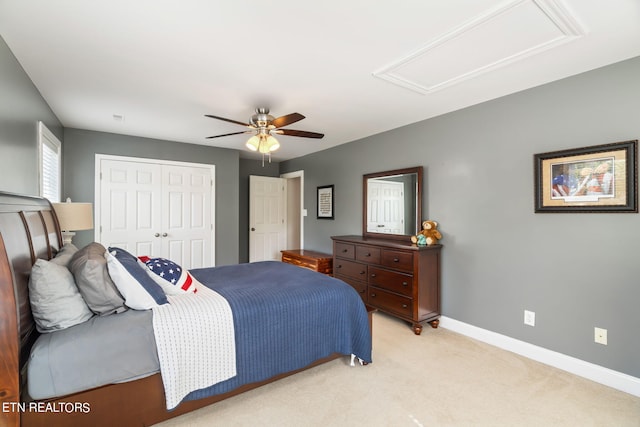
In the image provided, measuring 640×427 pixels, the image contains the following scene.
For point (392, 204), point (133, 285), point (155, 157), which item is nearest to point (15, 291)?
point (133, 285)

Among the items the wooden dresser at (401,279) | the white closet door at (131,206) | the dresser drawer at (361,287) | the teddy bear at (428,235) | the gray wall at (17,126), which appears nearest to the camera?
the gray wall at (17,126)

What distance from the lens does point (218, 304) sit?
6.21ft

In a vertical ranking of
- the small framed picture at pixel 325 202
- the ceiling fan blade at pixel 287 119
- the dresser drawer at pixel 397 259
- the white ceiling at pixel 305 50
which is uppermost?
the white ceiling at pixel 305 50

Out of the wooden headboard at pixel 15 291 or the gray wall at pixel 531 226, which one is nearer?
the wooden headboard at pixel 15 291

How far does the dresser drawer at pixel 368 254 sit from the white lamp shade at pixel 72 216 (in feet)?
9.57

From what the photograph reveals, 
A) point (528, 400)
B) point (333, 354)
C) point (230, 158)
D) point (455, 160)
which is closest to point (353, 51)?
point (455, 160)

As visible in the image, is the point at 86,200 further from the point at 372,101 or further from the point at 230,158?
the point at 372,101

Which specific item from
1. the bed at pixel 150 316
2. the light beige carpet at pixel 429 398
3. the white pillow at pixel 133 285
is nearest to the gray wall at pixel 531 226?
the light beige carpet at pixel 429 398

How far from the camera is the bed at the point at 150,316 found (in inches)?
50.3

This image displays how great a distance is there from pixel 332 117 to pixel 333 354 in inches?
99.4

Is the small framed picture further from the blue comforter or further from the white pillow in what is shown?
the white pillow

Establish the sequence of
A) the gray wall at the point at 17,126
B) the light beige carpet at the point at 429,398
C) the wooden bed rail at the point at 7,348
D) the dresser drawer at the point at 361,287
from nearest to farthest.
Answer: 1. the wooden bed rail at the point at 7,348
2. the light beige carpet at the point at 429,398
3. the gray wall at the point at 17,126
4. the dresser drawer at the point at 361,287

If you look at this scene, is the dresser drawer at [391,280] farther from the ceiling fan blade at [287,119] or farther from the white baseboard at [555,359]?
the ceiling fan blade at [287,119]

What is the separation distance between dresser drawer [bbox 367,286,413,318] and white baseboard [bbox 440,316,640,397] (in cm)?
53
